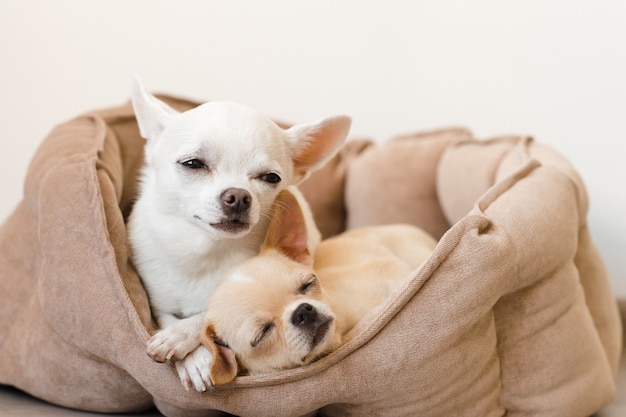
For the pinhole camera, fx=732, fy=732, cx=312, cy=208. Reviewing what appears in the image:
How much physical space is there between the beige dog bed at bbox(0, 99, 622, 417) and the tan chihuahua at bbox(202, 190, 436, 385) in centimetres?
5

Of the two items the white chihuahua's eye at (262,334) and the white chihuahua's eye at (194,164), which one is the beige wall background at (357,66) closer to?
the white chihuahua's eye at (194,164)

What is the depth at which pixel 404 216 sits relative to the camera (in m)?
2.84

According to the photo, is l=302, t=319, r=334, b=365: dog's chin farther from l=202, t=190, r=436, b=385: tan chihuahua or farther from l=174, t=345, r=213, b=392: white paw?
l=174, t=345, r=213, b=392: white paw

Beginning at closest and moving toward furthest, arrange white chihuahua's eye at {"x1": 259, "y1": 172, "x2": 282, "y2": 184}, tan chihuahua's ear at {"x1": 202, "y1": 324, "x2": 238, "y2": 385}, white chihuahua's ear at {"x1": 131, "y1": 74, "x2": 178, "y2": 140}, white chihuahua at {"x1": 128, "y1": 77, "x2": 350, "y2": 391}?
tan chihuahua's ear at {"x1": 202, "y1": 324, "x2": 238, "y2": 385} < white chihuahua at {"x1": 128, "y1": 77, "x2": 350, "y2": 391} < white chihuahua's eye at {"x1": 259, "y1": 172, "x2": 282, "y2": 184} < white chihuahua's ear at {"x1": 131, "y1": 74, "x2": 178, "y2": 140}

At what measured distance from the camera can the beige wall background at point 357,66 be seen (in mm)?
2920

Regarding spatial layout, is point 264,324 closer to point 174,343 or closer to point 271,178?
point 174,343

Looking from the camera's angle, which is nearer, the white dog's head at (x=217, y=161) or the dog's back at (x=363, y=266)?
the white dog's head at (x=217, y=161)

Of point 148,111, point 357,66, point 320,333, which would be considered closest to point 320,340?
point 320,333

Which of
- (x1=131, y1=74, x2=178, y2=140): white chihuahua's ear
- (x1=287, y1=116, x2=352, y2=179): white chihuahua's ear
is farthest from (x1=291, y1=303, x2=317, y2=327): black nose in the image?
(x1=131, y1=74, x2=178, y2=140): white chihuahua's ear

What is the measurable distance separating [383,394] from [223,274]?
50cm

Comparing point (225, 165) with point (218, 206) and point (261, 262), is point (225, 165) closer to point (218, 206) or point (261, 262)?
point (218, 206)

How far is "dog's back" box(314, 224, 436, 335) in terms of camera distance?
181 cm

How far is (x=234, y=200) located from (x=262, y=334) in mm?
292

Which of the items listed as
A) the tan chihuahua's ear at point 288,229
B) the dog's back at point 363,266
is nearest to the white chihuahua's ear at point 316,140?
the tan chihuahua's ear at point 288,229
